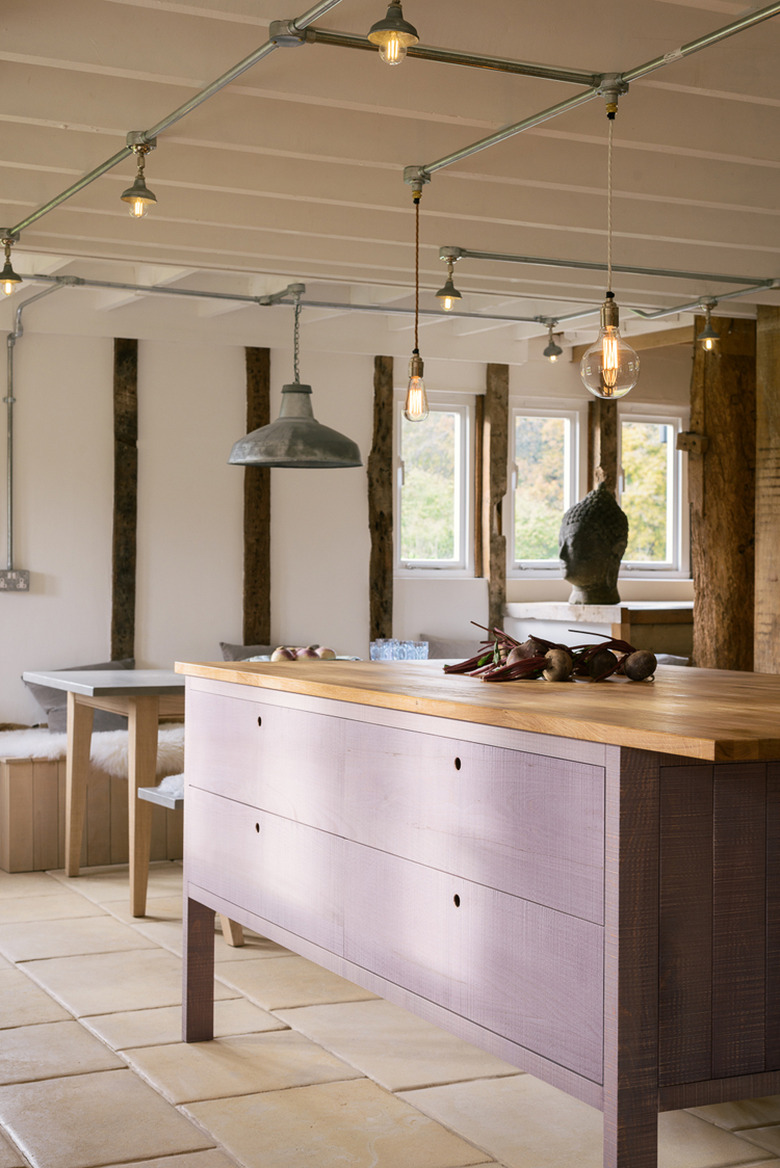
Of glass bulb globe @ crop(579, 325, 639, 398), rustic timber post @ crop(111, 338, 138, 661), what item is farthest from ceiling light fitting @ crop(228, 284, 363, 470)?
rustic timber post @ crop(111, 338, 138, 661)

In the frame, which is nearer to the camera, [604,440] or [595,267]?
[595,267]

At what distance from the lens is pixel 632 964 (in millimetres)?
2096

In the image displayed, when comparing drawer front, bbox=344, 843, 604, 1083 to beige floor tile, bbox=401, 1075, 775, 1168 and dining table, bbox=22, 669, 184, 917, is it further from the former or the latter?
dining table, bbox=22, 669, 184, 917

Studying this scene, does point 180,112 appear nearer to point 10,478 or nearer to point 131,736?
point 131,736

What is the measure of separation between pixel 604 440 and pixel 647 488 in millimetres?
559

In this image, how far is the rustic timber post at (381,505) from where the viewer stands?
26.8 feet

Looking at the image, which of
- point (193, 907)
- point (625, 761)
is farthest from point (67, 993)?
point (625, 761)

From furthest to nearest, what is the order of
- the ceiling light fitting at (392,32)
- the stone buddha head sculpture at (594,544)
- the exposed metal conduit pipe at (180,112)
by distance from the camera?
the stone buddha head sculpture at (594,544) < the exposed metal conduit pipe at (180,112) < the ceiling light fitting at (392,32)

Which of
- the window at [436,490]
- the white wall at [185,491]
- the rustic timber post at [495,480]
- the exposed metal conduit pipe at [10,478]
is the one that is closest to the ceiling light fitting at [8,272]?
the white wall at [185,491]

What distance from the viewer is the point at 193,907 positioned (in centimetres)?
374

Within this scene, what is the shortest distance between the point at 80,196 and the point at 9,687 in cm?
321

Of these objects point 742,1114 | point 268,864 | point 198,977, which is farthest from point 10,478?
point 742,1114

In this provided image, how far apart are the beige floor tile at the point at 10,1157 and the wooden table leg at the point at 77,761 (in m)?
2.78

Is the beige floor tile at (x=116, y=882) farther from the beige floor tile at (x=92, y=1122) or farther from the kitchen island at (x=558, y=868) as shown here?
the kitchen island at (x=558, y=868)
